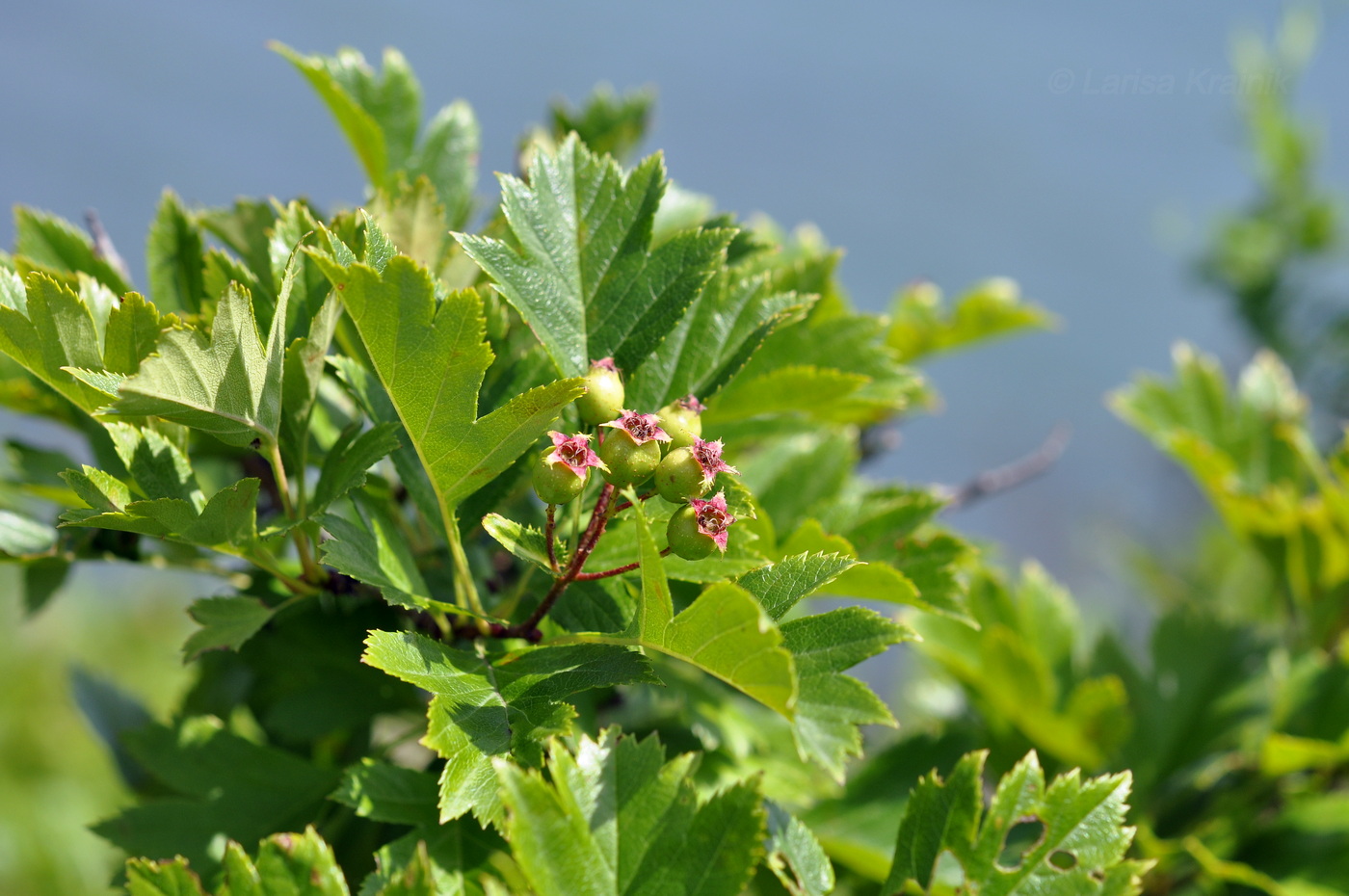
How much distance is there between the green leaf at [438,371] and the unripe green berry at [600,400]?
3 cm

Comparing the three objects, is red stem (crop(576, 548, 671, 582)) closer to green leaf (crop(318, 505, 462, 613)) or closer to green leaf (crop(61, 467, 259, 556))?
green leaf (crop(318, 505, 462, 613))

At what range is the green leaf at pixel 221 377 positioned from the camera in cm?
48

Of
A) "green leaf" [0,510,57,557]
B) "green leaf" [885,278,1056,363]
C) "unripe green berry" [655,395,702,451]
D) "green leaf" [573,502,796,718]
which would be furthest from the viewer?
"green leaf" [885,278,1056,363]

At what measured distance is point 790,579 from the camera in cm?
53

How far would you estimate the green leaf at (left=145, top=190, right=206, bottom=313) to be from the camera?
0.73 meters

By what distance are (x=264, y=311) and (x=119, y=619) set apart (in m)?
3.66

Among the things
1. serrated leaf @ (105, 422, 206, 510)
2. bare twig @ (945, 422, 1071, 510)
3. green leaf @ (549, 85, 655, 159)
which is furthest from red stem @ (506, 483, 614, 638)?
bare twig @ (945, 422, 1071, 510)

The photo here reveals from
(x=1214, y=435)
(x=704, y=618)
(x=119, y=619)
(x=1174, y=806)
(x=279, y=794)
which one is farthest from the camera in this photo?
(x=119, y=619)

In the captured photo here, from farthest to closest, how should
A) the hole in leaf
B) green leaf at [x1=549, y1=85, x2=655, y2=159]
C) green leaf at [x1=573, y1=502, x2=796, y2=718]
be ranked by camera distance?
green leaf at [x1=549, y1=85, x2=655, y2=159] → the hole in leaf → green leaf at [x1=573, y1=502, x2=796, y2=718]

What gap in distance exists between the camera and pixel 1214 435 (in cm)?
125

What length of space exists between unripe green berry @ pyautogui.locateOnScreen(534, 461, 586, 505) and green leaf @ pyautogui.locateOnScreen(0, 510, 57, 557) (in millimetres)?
422

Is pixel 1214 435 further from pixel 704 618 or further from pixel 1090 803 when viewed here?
pixel 704 618

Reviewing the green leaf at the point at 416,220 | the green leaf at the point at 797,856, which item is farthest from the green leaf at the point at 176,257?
the green leaf at the point at 797,856

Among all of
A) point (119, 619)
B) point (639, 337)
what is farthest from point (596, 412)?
point (119, 619)
